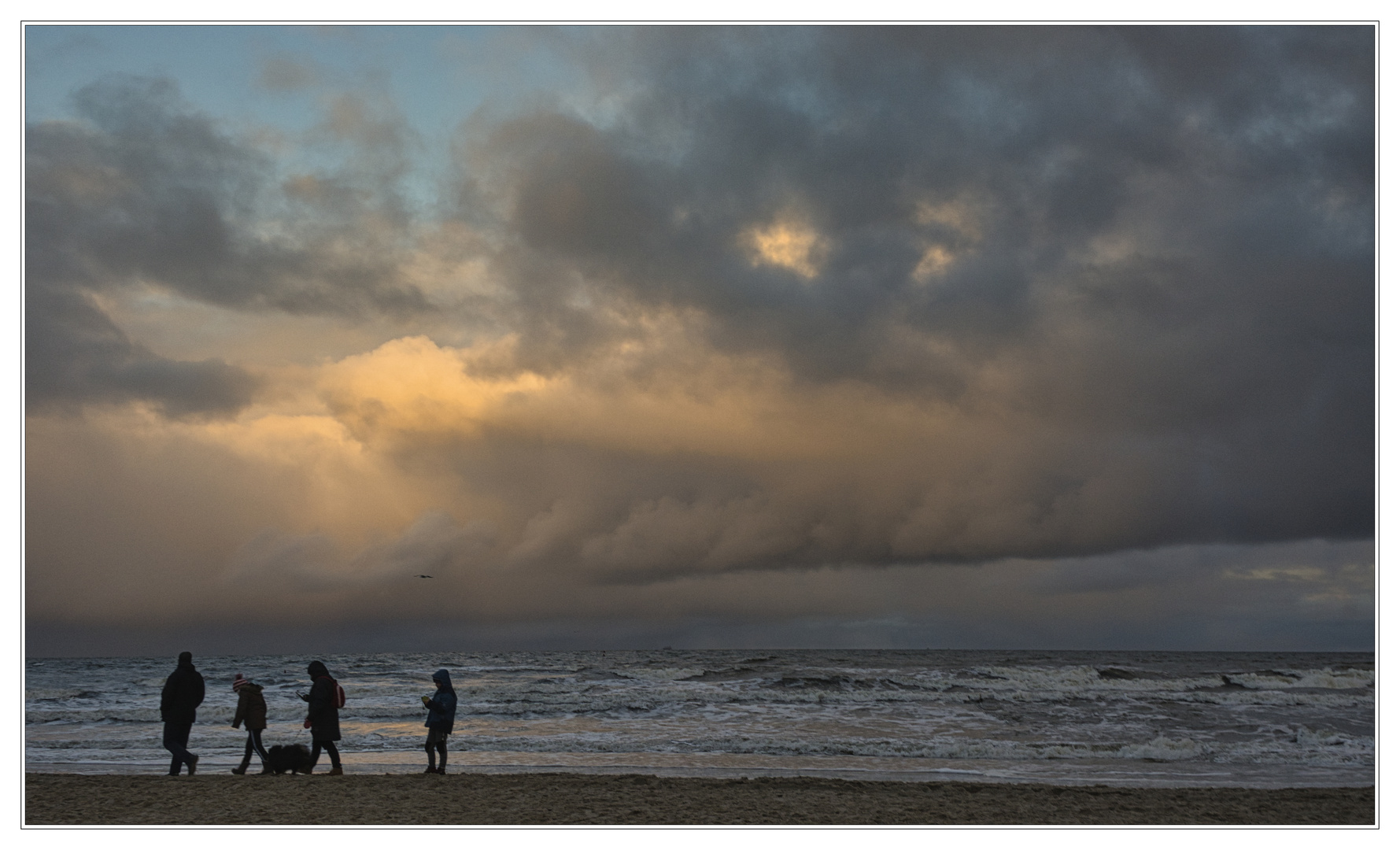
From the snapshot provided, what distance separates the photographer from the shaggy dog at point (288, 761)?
12094mm

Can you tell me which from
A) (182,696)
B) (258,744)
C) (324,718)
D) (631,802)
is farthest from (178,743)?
(631,802)

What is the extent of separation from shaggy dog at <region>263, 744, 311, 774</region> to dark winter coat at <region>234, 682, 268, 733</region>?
0.47 metres

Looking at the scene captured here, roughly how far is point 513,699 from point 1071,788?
20217mm

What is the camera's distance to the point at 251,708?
40.3ft

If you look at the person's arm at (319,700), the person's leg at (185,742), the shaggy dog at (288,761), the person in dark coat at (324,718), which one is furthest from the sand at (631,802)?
the person's arm at (319,700)

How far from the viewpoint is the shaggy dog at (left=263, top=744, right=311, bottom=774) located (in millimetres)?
12094

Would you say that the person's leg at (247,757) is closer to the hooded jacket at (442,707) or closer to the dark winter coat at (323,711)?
the dark winter coat at (323,711)

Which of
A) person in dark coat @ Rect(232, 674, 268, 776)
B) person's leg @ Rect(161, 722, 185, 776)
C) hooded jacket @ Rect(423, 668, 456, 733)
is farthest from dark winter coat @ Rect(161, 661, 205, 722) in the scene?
hooded jacket @ Rect(423, 668, 456, 733)

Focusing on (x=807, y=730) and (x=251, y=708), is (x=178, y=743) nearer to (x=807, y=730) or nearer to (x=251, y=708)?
(x=251, y=708)

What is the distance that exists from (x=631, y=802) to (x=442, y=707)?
3787 millimetres

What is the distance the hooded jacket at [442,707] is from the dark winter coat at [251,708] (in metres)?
2.46

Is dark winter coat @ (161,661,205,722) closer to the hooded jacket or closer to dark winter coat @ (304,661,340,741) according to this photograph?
dark winter coat @ (304,661,340,741)
